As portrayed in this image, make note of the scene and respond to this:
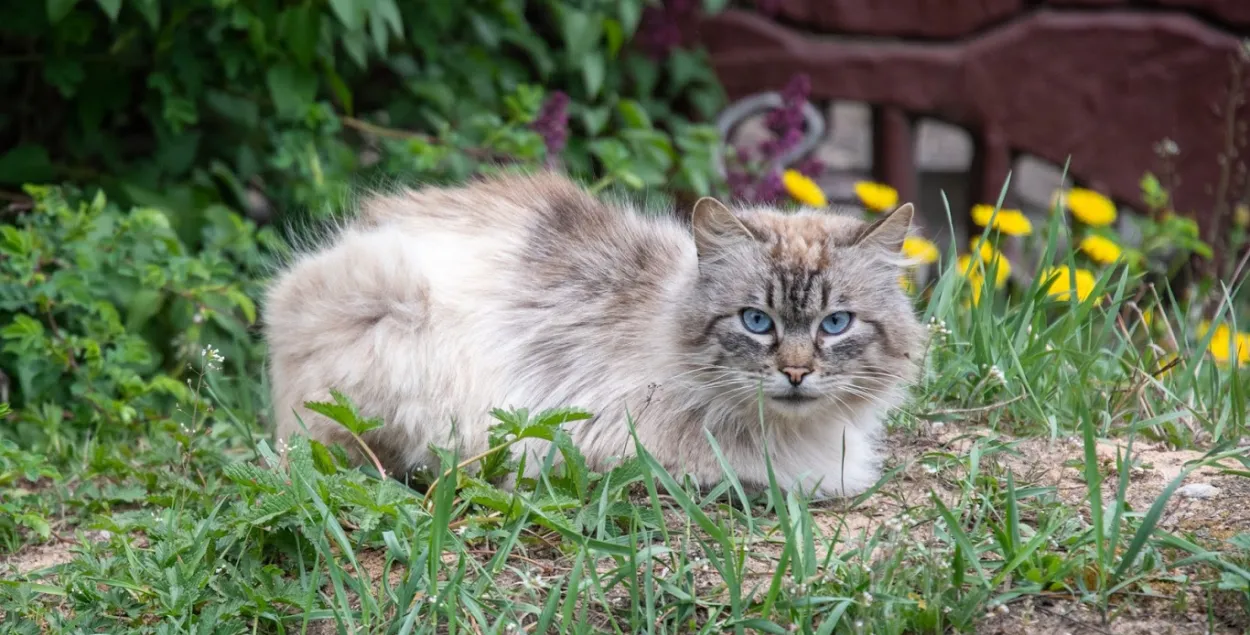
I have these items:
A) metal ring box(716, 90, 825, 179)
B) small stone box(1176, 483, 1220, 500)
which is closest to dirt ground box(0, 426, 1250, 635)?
small stone box(1176, 483, 1220, 500)

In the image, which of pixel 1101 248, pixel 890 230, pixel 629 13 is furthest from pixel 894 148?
pixel 890 230

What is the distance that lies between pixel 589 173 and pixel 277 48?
140 centimetres

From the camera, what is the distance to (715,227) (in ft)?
10.4

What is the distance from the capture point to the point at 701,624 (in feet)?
8.77

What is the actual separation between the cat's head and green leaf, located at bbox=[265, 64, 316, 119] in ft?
7.50

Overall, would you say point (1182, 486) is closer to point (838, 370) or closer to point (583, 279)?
point (838, 370)

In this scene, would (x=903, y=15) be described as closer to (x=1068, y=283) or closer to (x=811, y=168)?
(x=811, y=168)

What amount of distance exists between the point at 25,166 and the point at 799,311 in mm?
3279

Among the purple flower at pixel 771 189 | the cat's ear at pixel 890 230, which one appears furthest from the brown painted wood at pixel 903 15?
the cat's ear at pixel 890 230

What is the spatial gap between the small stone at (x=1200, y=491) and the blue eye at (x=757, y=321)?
110 cm

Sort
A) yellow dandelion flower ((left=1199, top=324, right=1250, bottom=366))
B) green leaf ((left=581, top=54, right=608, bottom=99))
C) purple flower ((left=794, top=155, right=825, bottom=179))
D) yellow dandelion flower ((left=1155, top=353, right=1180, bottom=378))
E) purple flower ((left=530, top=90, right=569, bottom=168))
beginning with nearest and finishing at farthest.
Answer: yellow dandelion flower ((left=1155, top=353, right=1180, bottom=378))
yellow dandelion flower ((left=1199, top=324, right=1250, bottom=366))
purple flower ((left=530, top=90, right=569, bottom=168))
green leaf ((left=581, top=54, right=608, bottom=99))
purple flower ((left=794, top=155, right=825, bottom=179))

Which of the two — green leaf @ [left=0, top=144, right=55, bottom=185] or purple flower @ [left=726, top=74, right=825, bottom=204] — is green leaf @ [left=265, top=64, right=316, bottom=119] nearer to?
green leaf @ [left=0, top=144, right=55, bottom=185]

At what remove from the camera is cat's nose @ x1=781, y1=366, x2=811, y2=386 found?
9.93ft

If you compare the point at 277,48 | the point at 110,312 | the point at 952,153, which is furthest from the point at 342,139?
the point at 952,153
